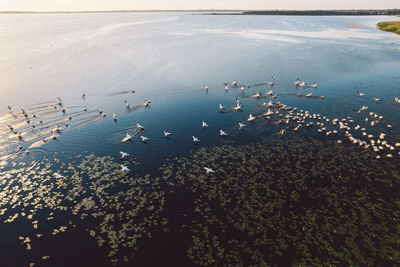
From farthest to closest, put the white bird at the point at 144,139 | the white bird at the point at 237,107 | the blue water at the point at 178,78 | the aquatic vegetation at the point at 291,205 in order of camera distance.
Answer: the white bird at the point at 237,107, the blue water at the point at 178,78, the white bird at the point at 144,139, the aquatic vegetation at the point at 291,205

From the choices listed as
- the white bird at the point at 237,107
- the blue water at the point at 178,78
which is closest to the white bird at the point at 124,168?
the blue water at the point at 178,78

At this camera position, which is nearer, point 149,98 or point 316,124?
point 316,124

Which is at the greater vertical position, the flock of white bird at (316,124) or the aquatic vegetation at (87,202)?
the flock of white bird at (316,124)

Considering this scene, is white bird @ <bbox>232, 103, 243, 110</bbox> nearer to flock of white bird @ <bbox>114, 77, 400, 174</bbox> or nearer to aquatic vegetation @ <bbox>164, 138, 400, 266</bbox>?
flock of white bird @ <bbox>114, 77, 400, 174</bbox>

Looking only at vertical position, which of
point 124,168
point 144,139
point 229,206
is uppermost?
point 144,139

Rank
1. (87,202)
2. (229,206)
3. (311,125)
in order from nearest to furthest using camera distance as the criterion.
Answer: (229,206) → (87,202) → (311,125)

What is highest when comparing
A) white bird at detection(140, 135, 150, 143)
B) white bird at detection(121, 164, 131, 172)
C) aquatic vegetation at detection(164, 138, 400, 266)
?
white bird at detection(140, 135, 150, 143)

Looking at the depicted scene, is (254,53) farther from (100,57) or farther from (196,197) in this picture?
(196,197)

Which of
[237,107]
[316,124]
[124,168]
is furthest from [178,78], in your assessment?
[124,168]

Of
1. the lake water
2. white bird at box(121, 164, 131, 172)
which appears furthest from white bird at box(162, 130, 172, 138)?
white bird at box(121, 164, 131, 172)

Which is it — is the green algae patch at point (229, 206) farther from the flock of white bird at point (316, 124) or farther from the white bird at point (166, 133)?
the white bird at point (166, 133)

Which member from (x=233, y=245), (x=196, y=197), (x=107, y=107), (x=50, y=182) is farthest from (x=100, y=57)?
(x=233, y=245)

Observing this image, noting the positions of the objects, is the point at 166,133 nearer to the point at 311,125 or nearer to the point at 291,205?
the point at 291,205
